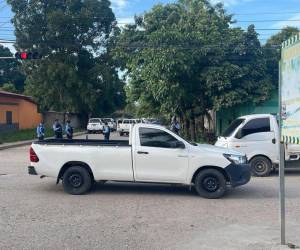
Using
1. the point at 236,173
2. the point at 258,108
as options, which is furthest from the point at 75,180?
the point at 258,108

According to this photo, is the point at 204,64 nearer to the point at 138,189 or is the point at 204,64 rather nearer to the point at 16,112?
the point at 138,189

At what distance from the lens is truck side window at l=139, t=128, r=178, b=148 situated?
10445 mm

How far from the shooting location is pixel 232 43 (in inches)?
962

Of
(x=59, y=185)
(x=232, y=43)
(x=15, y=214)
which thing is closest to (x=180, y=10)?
(x=232, y=43)

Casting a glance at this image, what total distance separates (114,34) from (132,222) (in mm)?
49328

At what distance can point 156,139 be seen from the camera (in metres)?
10.5

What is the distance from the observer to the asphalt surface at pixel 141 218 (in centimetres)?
670

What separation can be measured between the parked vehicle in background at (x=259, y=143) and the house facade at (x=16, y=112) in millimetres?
29400

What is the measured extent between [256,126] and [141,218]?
6.94 m

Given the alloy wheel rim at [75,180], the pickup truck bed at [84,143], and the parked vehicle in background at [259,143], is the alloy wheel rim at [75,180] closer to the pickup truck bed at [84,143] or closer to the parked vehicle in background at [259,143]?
the pickup truck bed at [84,143]

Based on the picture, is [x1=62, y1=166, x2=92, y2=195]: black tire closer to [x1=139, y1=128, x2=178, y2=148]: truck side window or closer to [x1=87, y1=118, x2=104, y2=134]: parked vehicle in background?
[x1=139, y1=128, x2=178, y2=148]: truck side window

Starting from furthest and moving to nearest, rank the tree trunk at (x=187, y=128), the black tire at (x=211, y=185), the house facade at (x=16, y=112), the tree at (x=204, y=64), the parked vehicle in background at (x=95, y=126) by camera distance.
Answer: the parked vehicle in background at (x=95, y=126) → the house facade at (x=16, y=112) → the tree trunk at (x=187, y=128) → the tree at (x=204, y=64) → the black tire at (x=211, y=185)

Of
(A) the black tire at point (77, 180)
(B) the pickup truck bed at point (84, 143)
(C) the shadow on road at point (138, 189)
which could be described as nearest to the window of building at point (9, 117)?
(C) the shadow on road at point (138, 189)

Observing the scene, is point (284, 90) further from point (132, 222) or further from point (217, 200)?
point (217, 200)
